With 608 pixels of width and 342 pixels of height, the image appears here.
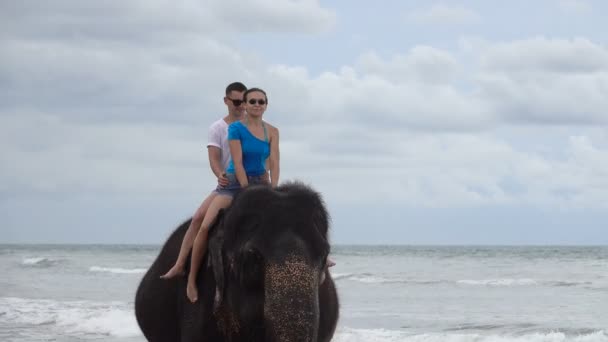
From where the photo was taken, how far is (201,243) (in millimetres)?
6199

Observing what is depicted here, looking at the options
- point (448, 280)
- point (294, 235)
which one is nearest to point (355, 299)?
point (448, 280)

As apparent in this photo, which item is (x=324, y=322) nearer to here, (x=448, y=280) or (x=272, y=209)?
(x=272, y=209)

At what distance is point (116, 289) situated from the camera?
31.4 metres

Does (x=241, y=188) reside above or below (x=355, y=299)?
above

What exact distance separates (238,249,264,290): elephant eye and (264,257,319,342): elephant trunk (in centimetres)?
12

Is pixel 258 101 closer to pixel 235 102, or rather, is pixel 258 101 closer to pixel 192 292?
pixel 235 102

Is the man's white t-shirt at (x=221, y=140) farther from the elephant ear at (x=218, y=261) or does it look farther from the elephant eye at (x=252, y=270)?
the elephant eye at (x=252, y=270)

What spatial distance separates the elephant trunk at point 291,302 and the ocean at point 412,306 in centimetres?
394

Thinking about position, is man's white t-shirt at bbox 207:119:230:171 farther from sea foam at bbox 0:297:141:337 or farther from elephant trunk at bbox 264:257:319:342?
sea foam at bbox 0:297:141:337

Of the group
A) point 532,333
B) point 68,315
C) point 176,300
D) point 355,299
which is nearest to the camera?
point 176,300

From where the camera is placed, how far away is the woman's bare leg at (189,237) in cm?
633

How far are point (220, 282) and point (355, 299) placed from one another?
20873mm

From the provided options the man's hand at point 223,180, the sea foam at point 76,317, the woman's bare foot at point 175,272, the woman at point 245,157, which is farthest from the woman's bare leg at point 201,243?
the sea foam at point 76,317

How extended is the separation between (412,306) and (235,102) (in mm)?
17625
